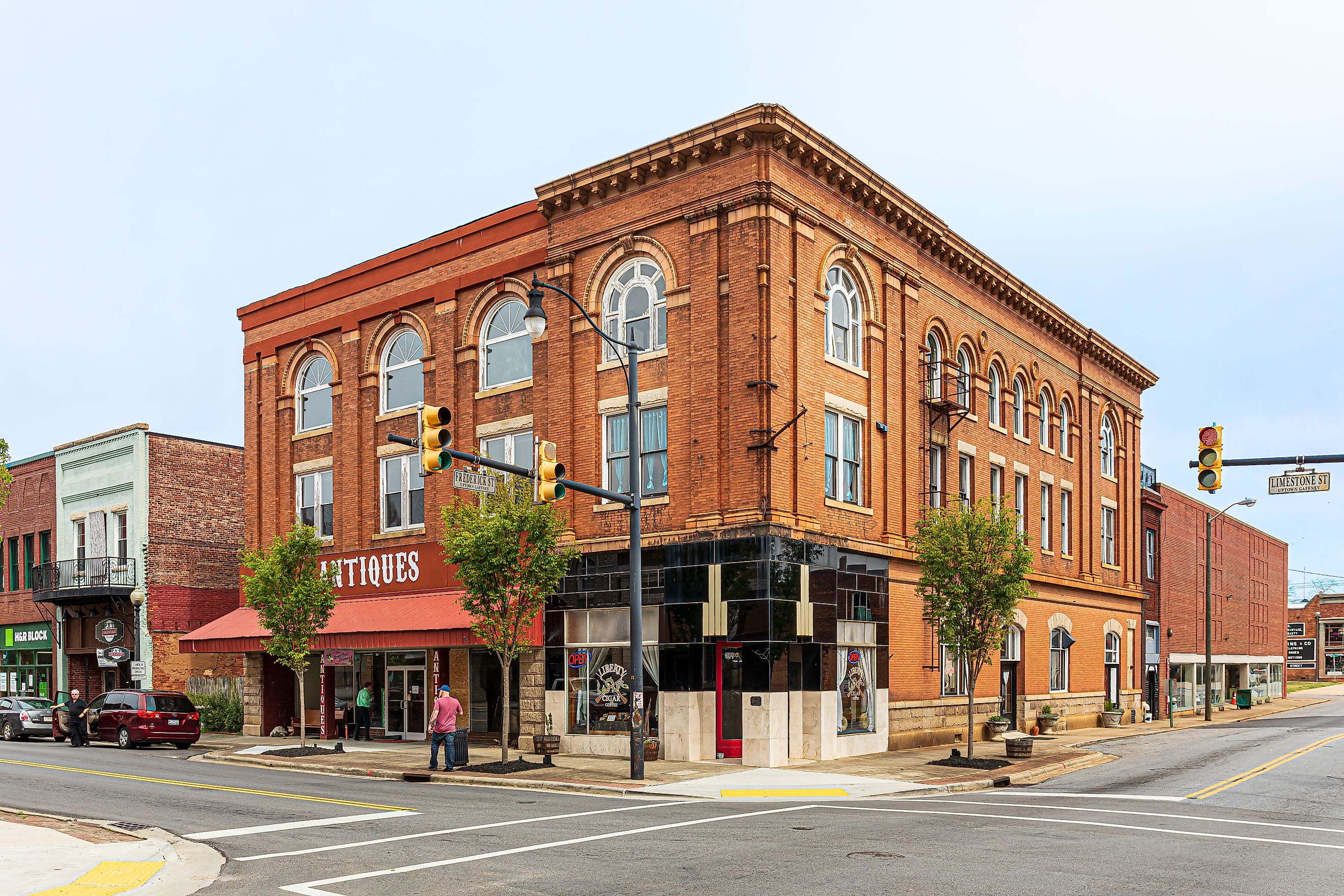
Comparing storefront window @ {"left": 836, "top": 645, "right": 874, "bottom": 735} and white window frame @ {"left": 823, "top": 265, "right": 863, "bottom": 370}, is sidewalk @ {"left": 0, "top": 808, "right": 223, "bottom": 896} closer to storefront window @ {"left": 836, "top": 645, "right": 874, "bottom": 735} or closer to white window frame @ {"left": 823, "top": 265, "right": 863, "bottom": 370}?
storefront window @ {"left": 836, "top": 645, "right": 874, "bottom": 735}

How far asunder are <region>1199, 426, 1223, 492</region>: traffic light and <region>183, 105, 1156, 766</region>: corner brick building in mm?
8443

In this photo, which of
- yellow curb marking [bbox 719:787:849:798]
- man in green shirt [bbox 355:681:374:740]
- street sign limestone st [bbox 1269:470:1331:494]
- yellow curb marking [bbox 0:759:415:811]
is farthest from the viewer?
man in green shirt [bbox 355:681:374:740]

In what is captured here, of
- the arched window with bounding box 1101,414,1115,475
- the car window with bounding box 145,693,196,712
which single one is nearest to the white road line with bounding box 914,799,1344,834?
the car window with bounding box 145,693,196,712

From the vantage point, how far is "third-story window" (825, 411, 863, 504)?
2820 centimetres

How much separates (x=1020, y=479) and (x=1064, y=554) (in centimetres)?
436

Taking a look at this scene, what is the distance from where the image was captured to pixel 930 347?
33.6 meters

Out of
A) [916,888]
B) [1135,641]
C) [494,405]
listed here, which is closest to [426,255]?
[494,405]

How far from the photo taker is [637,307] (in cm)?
2880

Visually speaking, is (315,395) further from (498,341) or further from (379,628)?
(379,628)

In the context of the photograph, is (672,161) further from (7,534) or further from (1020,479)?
(7,534)

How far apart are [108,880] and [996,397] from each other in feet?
100.0

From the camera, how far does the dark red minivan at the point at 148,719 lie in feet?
106

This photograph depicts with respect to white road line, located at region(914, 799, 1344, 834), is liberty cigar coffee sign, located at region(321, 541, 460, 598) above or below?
above

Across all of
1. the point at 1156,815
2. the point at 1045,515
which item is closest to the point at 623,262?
the point at 1156,815
